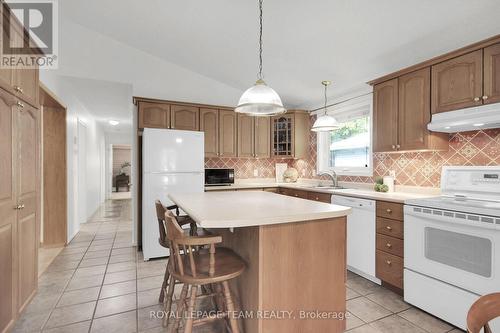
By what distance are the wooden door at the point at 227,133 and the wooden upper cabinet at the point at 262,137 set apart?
40 centimetres

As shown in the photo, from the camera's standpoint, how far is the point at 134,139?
3.84 metres

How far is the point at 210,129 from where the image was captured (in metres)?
4.04

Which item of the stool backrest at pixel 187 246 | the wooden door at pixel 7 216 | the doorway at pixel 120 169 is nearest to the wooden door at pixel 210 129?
the wooden door at pixel 7 216

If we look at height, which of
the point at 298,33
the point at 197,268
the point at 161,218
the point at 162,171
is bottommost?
the point at 197,268

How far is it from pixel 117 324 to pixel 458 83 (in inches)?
133

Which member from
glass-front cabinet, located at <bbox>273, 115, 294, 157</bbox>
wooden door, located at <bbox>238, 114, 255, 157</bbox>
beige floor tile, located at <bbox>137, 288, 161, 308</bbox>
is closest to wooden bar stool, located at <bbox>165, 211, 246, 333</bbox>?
beige floor tile, located at <bbox>137, 288, 161, 308</bbox>

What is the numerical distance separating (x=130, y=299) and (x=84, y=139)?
441cm

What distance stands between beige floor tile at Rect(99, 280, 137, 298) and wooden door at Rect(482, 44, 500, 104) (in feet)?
11.5

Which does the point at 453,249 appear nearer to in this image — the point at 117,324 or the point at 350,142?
the point at 350,142

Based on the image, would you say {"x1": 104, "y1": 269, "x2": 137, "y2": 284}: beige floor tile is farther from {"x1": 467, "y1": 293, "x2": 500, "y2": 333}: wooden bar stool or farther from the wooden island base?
{"x1": 467, "y1": 293, "x2": 500, "y2": 333}: wooden bar stool

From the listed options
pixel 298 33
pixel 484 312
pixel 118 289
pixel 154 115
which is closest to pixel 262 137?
pixel 154 115

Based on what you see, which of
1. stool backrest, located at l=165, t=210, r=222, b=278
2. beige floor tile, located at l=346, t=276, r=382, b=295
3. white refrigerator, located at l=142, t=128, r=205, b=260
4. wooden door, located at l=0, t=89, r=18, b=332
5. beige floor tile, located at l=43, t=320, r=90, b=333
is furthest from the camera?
white refrigerator, located at l=142, t=128, r=205, b=260

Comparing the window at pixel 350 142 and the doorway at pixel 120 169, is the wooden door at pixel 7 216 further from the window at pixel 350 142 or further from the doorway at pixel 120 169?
the doorway at pixel 120 169

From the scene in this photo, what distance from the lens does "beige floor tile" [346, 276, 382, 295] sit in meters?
2.52
